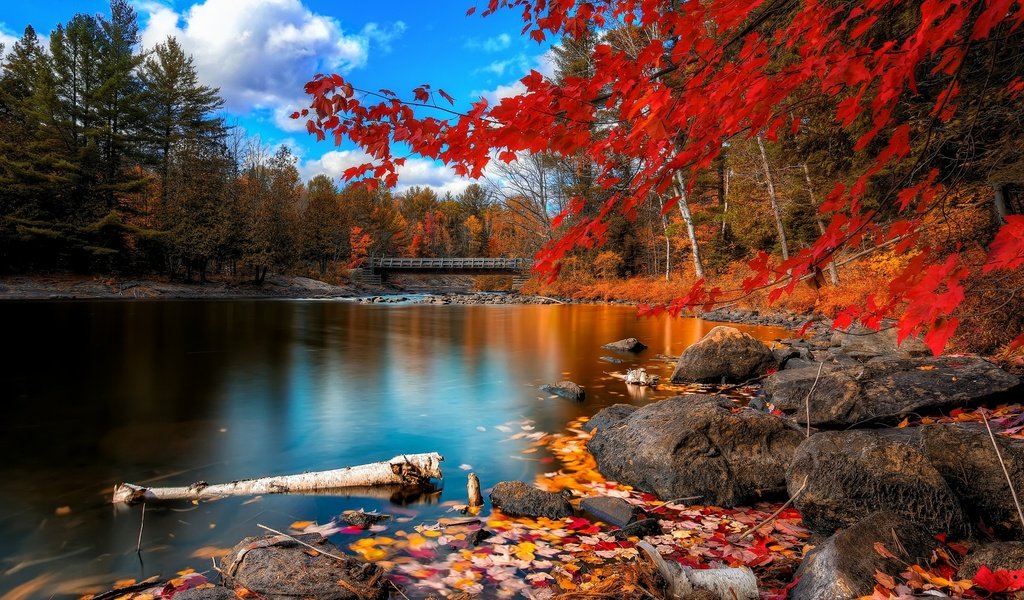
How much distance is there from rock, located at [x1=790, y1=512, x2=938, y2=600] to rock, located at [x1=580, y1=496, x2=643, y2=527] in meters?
1.28

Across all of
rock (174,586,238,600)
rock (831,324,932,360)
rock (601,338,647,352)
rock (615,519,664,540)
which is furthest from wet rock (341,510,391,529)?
rock (601,338,647,352)

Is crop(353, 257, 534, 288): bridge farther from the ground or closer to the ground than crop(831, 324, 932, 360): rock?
farther from the ground

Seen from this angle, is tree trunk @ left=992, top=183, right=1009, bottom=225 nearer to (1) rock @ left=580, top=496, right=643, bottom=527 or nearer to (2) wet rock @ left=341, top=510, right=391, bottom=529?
(1) rock @ left=580, top=496, right=643, bottom=527

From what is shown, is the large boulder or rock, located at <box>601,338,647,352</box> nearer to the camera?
the large boulder

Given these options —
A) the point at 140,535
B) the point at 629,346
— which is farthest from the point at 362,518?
the point at 629,346

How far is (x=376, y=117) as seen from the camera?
4105 millimetres

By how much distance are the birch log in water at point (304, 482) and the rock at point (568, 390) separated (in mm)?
3935

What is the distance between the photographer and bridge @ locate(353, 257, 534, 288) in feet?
168

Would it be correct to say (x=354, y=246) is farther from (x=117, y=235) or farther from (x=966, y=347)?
(x=966, y=347)

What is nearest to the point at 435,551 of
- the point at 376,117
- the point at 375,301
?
the point at 376,117

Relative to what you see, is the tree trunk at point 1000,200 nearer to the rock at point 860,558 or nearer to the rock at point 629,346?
the rock at point 629,346

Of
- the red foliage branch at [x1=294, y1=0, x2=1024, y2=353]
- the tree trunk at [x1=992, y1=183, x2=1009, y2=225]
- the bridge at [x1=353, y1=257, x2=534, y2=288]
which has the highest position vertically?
the bridge at [x1=353, y1=257, x2=534, y2=288]

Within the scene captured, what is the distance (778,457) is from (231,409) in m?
7.75

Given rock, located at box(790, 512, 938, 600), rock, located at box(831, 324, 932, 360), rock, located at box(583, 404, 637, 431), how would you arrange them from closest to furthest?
rock, located at box(790, 512, 938, 600) < rock, located at box(583, 404, 637, 431) < rock, located at box(831, 324, 932, 360)
